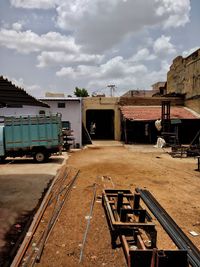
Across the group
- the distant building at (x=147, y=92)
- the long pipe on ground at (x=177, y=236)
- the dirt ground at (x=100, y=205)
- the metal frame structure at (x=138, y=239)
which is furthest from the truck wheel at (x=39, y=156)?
the distant building at (x=147, y=92)

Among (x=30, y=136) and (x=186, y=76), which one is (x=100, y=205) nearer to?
(x=30, y=136)

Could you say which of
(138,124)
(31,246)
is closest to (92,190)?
(31,246)

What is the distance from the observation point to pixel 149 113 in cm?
2820

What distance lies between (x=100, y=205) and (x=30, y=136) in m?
9.51

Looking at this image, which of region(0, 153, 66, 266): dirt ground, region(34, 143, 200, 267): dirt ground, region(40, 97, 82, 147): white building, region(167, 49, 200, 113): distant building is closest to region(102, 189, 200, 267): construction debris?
region(34, 143, 200, 267): dirt ground

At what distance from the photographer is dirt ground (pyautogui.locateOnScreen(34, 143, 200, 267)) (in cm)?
536

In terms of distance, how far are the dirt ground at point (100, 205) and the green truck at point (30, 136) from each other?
6.39 feet

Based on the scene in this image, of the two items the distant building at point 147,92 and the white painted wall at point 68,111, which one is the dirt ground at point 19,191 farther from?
the distant building at point 147,92

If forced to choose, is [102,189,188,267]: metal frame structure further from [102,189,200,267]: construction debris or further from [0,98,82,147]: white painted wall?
[0,98,82,147]: white painted wall

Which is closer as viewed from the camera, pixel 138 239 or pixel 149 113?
pixel 138 239

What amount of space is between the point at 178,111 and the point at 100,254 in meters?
25.3

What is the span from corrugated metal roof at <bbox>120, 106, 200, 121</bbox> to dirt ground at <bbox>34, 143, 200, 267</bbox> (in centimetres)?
967

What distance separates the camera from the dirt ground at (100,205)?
536 centimetres

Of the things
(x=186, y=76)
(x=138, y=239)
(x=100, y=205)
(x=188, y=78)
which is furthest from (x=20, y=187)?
(x=186, y=76)
